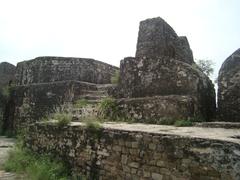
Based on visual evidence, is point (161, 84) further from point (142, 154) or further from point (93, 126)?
point (142, 154)

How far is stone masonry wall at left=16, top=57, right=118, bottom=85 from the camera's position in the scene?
41.4 feet

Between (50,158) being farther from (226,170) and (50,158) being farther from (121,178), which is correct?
(226,170)

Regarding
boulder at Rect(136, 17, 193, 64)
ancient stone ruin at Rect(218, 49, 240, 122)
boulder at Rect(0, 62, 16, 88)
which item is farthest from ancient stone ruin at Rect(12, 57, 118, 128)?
ancient stone ruin at Rect(218, 49, 240, 122)

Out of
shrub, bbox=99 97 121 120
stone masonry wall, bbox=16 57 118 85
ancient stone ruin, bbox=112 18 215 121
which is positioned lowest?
shrub, bbox=99 97 121 120

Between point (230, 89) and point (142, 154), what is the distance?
3380mm

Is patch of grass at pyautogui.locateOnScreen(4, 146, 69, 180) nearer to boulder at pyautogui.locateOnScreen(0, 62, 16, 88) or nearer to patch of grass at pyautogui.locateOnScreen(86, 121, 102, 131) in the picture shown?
patch of grass at pyautogui.locateOnScreen(86, 121, 102, 131)

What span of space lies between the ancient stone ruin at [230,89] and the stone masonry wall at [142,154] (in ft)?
10.3

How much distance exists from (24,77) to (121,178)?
10074mm

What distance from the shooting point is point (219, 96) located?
7215 mm

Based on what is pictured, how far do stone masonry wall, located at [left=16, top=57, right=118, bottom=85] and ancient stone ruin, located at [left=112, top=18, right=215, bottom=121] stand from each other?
390 centimetres

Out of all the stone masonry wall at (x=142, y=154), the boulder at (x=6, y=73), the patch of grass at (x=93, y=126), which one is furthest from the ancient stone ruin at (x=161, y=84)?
the boulder at (x=6, y=73)

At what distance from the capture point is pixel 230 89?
7.00 metres

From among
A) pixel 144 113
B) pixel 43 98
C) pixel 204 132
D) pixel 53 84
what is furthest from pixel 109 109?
pixel 43 98

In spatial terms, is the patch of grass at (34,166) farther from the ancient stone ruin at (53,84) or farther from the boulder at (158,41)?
the boulder at (158,41)
